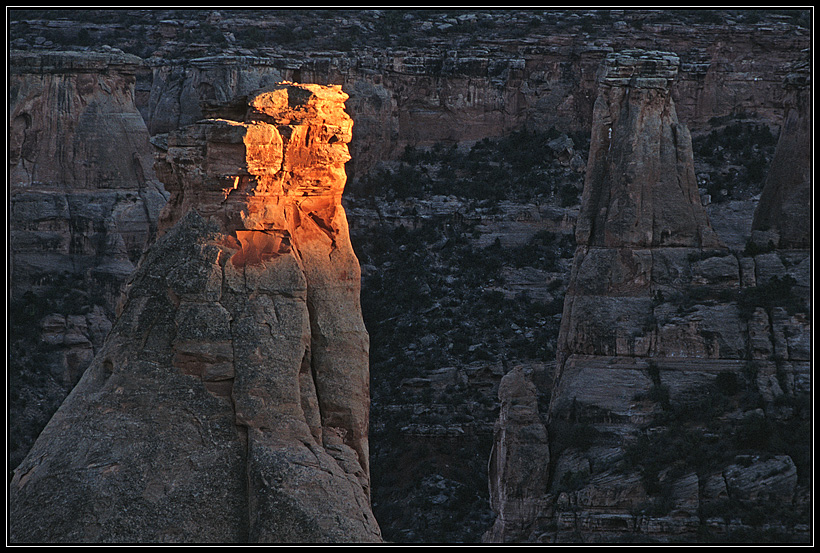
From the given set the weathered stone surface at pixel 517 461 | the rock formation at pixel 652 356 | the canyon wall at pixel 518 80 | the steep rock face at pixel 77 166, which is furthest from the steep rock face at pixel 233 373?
the canyon wall at pixel 518 80

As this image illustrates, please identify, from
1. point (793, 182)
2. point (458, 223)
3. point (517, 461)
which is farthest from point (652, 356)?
point (458, 223)

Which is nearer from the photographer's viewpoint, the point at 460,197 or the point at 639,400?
the point at 639,400

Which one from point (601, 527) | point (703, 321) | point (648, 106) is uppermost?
point (648, 106)

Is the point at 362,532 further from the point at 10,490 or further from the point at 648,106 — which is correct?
the point at 648,106

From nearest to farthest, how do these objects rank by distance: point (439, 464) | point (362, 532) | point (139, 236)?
point (362, 532) → point (439, 464) → point (139, 236)

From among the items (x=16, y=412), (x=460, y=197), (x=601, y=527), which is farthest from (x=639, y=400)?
(x=460, y=197)

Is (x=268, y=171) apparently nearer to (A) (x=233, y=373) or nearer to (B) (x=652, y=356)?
(A) (x=233, y=373)
